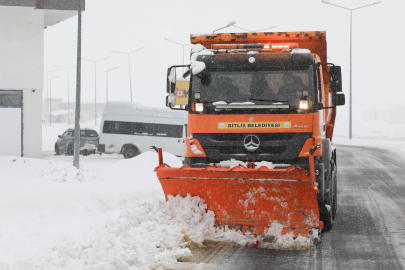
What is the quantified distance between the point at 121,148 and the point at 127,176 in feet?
29.2

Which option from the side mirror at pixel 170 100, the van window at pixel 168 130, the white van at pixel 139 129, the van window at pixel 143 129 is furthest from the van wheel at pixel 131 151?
the side mirror at pixel 170 100

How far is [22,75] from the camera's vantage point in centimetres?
2045

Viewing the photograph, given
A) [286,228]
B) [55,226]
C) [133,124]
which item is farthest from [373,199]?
[133,124]

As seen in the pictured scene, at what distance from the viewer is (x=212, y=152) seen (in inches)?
283

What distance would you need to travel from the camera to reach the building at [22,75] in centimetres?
2034

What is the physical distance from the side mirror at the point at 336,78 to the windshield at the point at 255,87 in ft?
→ 1.28

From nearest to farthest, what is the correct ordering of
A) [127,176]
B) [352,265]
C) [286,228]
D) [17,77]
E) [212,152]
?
[352,265]
[286,228]
[212,152]
[127,176]
[17,77]

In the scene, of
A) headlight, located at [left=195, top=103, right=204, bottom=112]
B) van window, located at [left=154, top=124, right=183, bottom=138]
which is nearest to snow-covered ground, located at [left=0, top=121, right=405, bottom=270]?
headlight, located at [left=195, top=103, right=204, bottom=112]

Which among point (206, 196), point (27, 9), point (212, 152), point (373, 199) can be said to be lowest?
point (373, 199)

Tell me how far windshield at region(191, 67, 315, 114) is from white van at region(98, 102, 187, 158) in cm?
1556

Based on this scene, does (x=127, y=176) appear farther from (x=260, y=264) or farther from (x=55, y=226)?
(x=260, y=264)

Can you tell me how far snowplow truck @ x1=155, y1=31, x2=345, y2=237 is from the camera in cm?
644

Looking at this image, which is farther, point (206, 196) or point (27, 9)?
point (27, 9)

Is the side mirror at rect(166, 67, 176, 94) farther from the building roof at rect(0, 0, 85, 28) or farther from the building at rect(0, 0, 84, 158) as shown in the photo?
the building at rect(0, 0, 84, 158)
